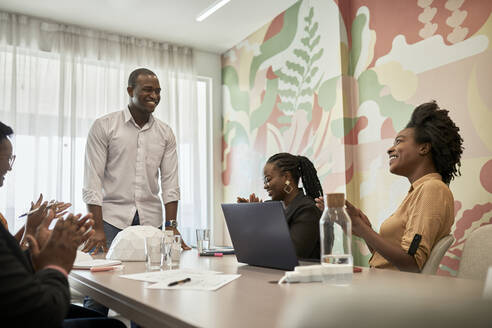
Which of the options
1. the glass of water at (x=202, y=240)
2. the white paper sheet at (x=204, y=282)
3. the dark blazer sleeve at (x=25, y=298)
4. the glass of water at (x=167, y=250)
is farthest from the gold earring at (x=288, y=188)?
the dark blazer sleeve at (x=25, y=298)

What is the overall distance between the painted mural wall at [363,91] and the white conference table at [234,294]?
155cm

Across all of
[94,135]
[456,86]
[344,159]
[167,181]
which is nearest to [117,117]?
[94,135]

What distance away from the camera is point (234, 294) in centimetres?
98

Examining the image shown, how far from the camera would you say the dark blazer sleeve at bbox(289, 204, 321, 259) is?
5.36 feet

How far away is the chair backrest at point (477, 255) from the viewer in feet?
4.96

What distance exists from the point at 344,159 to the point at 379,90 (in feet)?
1.86

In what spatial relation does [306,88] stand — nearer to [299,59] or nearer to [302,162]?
[299,59]

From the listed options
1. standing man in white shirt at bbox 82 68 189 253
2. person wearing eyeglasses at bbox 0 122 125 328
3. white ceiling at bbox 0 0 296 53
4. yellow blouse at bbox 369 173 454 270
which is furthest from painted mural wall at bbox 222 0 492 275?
person wearing eyeglasses at bbox 0 122 125 328

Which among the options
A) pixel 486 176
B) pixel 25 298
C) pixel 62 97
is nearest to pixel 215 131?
pixel 62 97

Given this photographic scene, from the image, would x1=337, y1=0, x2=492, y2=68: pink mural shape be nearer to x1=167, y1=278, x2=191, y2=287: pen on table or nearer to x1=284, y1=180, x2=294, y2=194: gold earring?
x1=284, y1=180, x2=294, y2=194: gold earring

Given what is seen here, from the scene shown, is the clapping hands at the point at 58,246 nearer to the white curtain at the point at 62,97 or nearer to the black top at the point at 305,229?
the black top at the point at 305,229

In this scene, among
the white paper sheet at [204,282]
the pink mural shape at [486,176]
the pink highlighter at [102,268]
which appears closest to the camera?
the white paper sheet at [204,282]

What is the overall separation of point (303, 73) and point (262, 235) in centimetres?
261

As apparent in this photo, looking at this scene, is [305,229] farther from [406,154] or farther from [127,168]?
[127,168]
